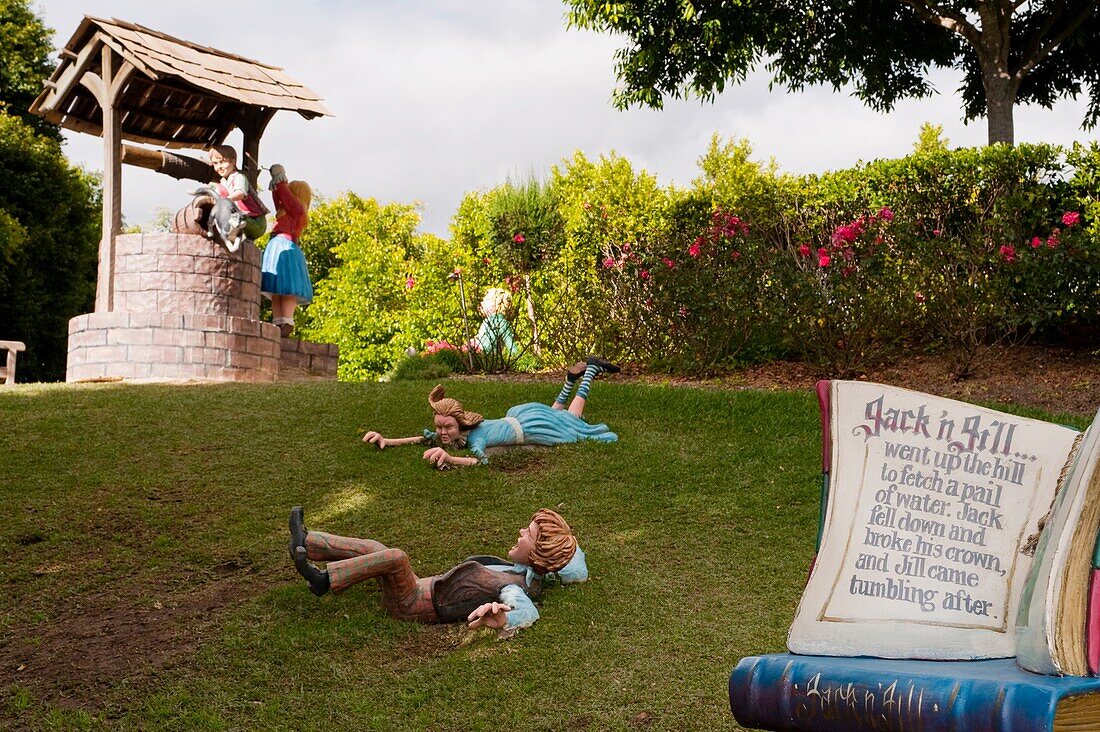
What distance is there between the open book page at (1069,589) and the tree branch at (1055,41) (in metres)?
13.6

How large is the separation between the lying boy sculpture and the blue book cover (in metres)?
2.63

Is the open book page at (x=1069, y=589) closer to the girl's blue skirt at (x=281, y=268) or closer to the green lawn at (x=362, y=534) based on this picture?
the green lawn at (x=362, y=534)

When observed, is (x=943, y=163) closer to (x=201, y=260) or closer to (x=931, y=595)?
(x=201, y=260)

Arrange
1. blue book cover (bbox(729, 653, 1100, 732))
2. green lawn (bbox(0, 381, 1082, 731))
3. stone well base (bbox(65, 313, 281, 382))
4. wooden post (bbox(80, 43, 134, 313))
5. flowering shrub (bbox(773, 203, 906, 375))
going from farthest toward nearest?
wooden post (bbox(80, 43, 134, 313)) < stone well base (bbox(65, 313, 281, 382)) < flowering shrub (bbox(773, 203, 906, 375)) < green lawn (bbox(0, 381, 1082, 731)) < blue book cover (bbox(729, 653, 1100, 732))

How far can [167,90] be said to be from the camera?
45.4ft

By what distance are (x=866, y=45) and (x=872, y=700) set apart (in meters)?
14.3

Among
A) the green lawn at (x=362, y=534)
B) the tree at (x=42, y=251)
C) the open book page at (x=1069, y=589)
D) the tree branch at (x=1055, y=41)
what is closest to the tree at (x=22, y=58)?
the tree at (x=42, y=251)

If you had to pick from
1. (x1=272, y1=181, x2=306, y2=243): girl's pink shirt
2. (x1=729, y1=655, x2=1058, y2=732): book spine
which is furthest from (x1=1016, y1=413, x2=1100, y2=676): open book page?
(x1=272, y1=181, x2=306, y2=243): girl's pink shirt

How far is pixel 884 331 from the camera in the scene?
433 inches

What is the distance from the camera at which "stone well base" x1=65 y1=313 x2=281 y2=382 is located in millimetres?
11484

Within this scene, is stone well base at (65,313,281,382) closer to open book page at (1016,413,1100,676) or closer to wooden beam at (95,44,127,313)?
wooden beam at (95,44,127,313)

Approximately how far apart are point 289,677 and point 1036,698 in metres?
3.53

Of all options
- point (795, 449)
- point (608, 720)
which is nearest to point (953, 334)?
point (795, 449)

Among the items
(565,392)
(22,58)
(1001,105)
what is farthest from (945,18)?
(22,58)
